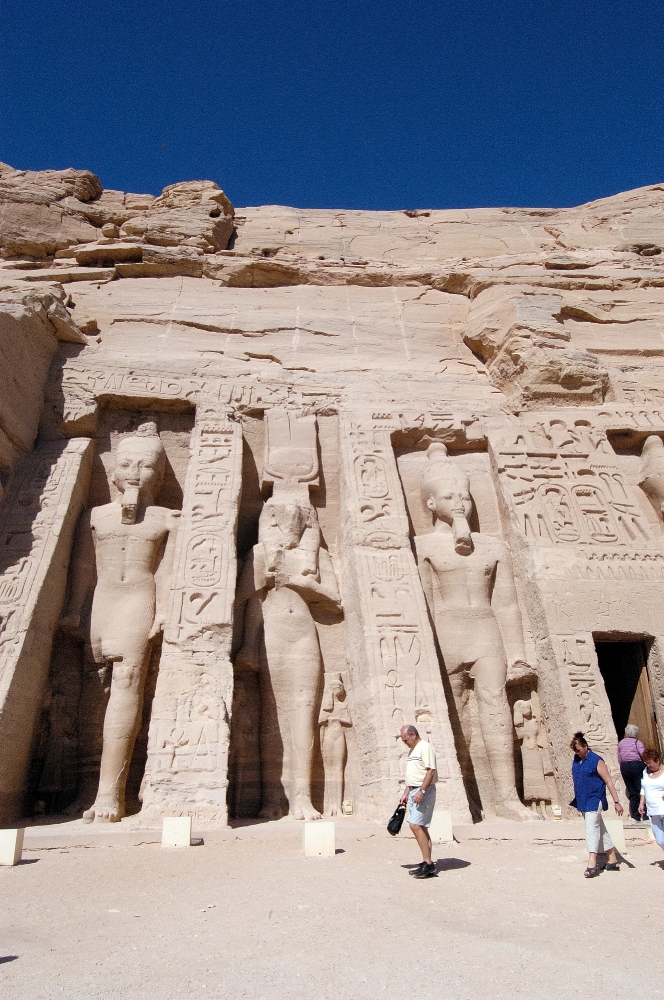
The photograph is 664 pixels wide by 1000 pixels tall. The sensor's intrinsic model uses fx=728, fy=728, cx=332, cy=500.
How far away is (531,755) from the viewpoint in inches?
272

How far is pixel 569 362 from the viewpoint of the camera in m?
9.34

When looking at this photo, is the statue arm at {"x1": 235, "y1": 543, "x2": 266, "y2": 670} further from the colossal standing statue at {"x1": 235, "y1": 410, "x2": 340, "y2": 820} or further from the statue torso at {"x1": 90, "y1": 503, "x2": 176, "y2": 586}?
the statue torso at {"x1": 90, "y1": 503, "x2": 176, "y2": 586}

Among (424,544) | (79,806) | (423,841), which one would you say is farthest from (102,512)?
(423,841)

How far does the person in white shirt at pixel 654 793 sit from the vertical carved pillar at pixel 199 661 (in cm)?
299

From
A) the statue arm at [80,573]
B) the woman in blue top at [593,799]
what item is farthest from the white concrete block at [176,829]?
the statue arm at [80,573]

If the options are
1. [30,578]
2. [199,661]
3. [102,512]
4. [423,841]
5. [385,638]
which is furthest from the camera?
[102,512]

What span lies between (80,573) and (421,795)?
4.68 metres

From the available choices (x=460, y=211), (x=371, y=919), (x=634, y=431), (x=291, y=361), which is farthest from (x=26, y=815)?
(x=460, y=211)

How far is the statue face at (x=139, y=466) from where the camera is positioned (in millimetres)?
7852

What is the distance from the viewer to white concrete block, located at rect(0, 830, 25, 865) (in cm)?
425

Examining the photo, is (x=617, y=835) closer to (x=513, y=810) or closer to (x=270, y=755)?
(x=513, y=810)

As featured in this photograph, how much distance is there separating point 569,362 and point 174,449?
5.11 meters

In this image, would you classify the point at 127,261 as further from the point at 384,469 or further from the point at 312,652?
the point at 312,652

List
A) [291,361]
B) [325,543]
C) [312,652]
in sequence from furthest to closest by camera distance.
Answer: [291,361]
[325,543]
[312,652]
